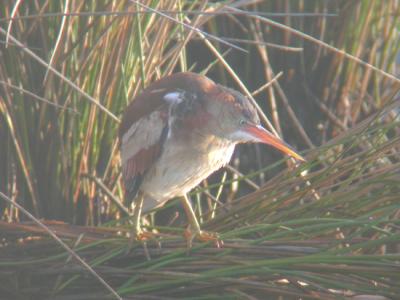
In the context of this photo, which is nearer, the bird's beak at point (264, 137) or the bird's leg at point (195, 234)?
the bird's leg at point (195, 234)

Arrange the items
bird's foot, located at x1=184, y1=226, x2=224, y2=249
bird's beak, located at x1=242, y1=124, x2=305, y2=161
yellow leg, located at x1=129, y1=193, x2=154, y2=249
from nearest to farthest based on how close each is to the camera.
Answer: bird's foot, located at x1=184, y1=226, x2=224, y2=249
yellow leg, located at x1=129, y1=193, x2=154, y2=249
bird's beak, located at x1=242, y1=124, x2=305, y2=161

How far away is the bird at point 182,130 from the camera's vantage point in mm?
3199

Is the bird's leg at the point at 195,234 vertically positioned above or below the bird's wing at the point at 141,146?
below

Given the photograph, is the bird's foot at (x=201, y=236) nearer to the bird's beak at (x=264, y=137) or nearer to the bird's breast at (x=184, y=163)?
the bird's breast at (x=184, y=163)

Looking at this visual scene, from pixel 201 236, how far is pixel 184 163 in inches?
10.4

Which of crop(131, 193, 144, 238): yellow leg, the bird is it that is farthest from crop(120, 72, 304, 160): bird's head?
crop(131, 193, 144, 238): yellow leg

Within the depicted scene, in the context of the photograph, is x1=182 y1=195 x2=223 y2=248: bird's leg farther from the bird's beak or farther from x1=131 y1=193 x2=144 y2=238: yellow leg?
the bird's beak

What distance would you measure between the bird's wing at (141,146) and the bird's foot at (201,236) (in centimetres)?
27

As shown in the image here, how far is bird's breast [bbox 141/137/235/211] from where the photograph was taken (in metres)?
3.21

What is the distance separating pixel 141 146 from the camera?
3227 millimetres

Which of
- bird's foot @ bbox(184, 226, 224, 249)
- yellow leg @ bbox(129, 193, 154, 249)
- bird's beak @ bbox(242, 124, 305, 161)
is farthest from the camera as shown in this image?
bird's beak @ bbox(242, 124, 305, 161)

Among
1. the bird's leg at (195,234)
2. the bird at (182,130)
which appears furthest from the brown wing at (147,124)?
the bird's leg at (195,234)

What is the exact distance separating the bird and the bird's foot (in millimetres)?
45

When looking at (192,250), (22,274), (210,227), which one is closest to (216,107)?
(210,227)
